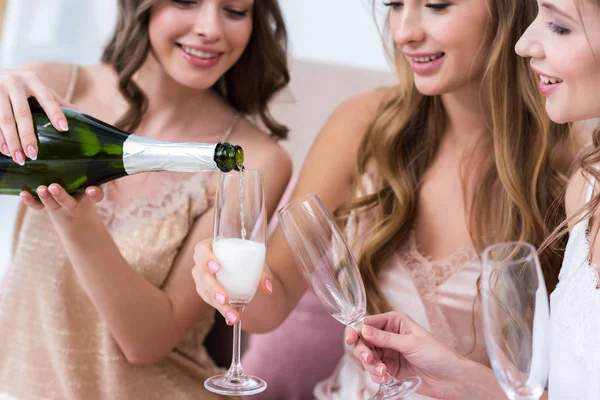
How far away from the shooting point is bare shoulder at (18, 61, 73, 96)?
76.0 inches

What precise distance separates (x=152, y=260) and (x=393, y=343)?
0.83 metres

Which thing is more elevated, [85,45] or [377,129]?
[85,45]

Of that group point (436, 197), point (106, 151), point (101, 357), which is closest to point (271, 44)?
point (436, 197)

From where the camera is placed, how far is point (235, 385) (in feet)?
3.93

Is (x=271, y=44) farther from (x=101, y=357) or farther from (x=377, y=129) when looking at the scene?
(x=101, y=357)

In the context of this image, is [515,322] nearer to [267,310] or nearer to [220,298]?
[220,298]

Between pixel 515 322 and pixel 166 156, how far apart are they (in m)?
0.63

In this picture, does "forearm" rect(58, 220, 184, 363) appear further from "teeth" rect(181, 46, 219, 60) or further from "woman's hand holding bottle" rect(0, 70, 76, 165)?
"teeth" rect(181, 46, 219, 60)

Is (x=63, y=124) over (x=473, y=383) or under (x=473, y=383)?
over

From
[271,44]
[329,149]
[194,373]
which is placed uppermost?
[271,44]

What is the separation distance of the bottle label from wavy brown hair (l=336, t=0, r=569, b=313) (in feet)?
2.15

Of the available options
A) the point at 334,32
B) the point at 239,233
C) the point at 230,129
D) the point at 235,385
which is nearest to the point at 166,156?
the point at 239,233

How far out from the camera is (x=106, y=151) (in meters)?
1.41

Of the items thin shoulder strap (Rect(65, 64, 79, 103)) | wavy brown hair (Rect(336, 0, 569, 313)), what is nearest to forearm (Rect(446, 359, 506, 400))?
wavy brown hair (Rect(336, 0, 569, 313))
